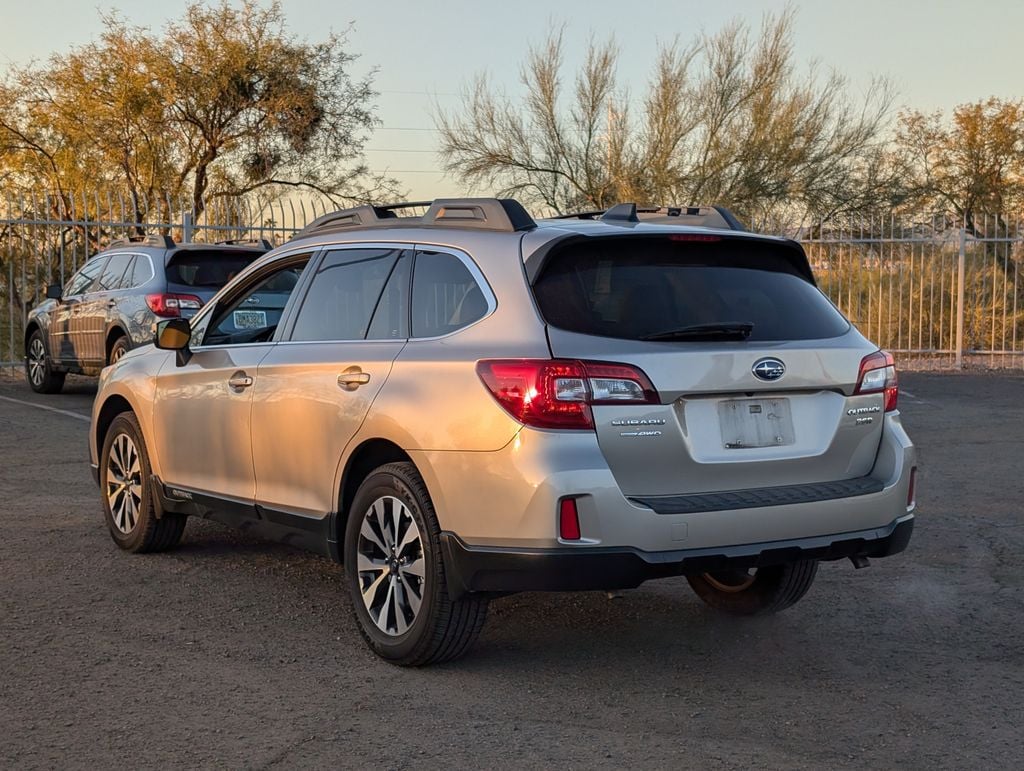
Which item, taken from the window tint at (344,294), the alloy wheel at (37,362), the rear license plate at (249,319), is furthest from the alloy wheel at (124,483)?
the alloy wheel at (37,362)

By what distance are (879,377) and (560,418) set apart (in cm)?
146

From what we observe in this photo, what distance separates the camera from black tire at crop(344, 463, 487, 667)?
4738mm

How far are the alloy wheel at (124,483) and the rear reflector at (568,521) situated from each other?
3.35 m

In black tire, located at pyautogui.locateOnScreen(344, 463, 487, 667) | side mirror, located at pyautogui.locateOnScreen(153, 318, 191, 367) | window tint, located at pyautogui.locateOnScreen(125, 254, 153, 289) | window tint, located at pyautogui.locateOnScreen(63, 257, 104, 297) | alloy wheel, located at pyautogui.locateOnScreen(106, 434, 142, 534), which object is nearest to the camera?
black tire, located at pyautogui.locateOnScreen(344, 463, 487, 667)

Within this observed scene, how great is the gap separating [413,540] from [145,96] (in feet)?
97.9

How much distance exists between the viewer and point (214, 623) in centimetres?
560

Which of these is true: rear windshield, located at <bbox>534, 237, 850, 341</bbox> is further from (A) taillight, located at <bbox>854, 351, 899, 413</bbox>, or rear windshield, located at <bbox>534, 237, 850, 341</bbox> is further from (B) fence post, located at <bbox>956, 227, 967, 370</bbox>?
(B) fence post, located at <bbox>956, 227, 967, 370</bbox>

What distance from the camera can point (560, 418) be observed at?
4363mm

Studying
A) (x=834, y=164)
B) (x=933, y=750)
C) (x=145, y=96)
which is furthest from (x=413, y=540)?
(x=145, y=96)

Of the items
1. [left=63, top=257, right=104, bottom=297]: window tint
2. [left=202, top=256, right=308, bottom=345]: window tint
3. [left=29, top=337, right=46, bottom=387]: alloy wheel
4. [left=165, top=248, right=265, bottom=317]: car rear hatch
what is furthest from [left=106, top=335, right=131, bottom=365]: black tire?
[left=202, top=256, right=308, bottom=345]: window tint

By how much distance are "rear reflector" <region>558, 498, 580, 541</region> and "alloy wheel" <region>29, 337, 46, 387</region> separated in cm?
1264

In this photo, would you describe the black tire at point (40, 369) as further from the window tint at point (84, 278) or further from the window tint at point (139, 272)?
the window tint at point (139, 272)

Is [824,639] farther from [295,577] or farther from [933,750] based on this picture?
[295,577]

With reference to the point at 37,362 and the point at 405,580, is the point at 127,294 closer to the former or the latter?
the point at 37,362
